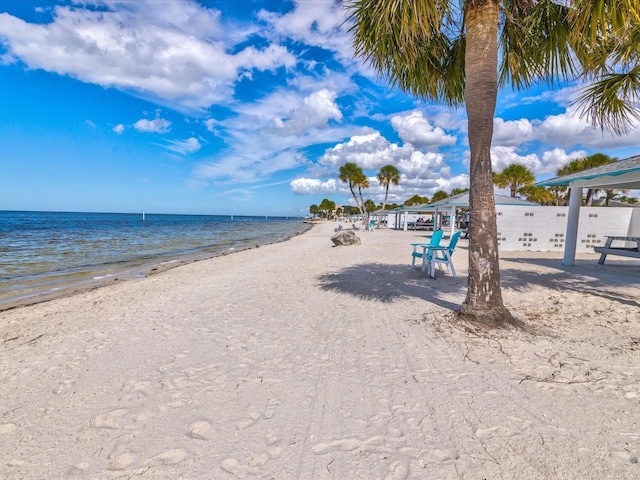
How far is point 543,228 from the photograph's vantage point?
45.0ft

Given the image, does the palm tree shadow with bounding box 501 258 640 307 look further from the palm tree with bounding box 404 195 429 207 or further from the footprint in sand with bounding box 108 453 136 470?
the palm tree with bounding box 404 195 429 207

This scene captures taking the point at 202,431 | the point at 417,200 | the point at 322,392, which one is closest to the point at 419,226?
the point at 322,392

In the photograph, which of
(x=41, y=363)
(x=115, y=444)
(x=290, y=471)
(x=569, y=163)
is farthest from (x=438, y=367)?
(x=569, y=163)

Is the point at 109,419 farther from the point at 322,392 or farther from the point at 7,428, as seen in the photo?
the point at 322,392

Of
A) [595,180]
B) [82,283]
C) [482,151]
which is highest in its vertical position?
[595,180]

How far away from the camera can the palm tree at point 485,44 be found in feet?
12.3

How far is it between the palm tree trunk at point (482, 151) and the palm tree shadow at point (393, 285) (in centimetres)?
101

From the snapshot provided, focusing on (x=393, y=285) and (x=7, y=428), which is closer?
(x=7, y=428)

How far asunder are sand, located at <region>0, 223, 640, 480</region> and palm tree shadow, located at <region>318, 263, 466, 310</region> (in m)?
0.46

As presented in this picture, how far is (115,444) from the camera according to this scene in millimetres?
2182

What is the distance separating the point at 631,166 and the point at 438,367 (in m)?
7.12

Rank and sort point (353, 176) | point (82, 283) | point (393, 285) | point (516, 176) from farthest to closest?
point (353, 176) < point (516, 176) < point (82, 283) < point (393, 285)

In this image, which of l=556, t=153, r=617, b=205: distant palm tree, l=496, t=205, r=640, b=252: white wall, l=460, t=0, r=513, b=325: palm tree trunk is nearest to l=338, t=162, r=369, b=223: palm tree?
l=556, t=153, r=617, b=205: distant palm tree

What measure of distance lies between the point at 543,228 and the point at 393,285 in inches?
414
